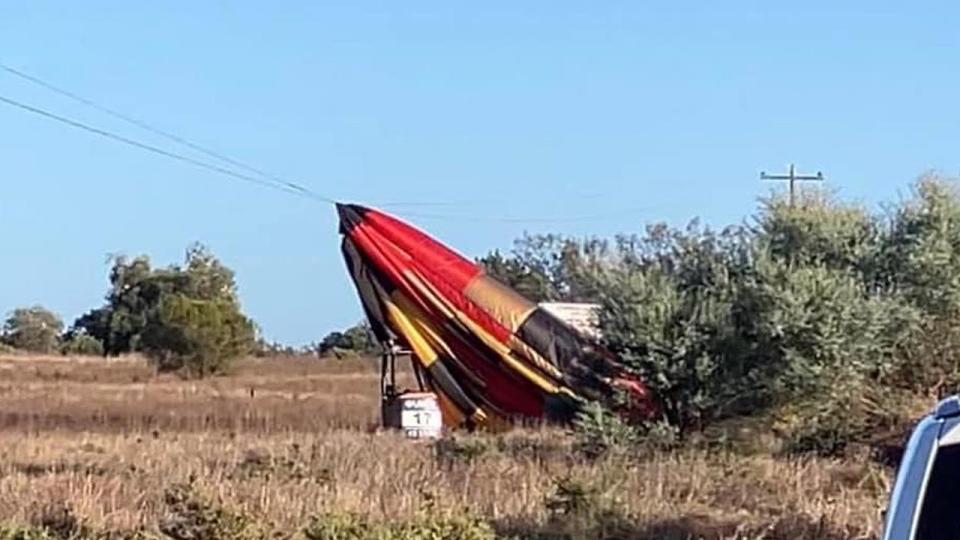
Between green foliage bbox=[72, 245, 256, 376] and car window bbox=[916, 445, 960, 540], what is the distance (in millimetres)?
74433

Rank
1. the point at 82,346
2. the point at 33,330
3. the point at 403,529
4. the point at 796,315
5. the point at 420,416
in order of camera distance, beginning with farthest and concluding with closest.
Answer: the point at 33,330 < the point at 82,346 < the point at 420,416 < the point at 796,315 < the point at 403,529

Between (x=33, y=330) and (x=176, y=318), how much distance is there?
5602 cm

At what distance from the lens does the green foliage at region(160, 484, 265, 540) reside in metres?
13.0

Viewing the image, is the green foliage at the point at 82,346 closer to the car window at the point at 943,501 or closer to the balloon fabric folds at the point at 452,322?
the balloon fabric folds at the point at 452,322

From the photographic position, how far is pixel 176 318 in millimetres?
79125

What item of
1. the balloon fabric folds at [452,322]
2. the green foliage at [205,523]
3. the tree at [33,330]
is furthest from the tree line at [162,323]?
the green foliage at [205,523]

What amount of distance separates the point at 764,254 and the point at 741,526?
38.5 feet

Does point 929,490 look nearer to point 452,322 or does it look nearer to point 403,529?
point 403,529

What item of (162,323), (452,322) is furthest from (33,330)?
(452,322)

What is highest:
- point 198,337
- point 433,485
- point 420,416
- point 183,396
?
point 198,337

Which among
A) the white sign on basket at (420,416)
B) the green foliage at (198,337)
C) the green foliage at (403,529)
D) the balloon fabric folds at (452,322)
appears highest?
the green foliage at (198,337)

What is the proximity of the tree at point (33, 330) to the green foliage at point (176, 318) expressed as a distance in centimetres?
1008

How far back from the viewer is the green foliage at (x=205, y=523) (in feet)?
42.8

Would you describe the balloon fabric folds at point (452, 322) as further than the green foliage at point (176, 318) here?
No
